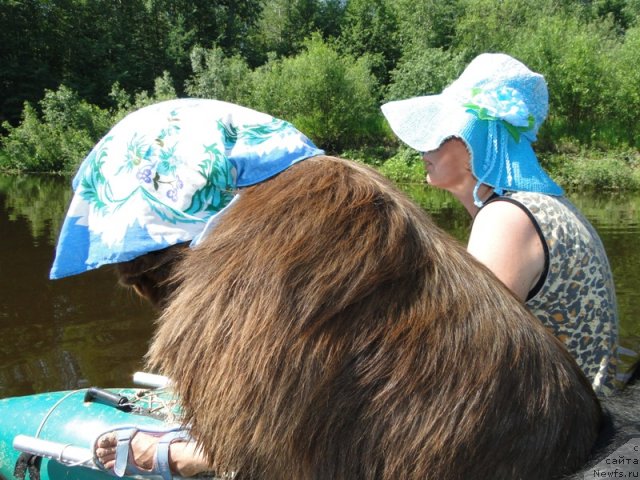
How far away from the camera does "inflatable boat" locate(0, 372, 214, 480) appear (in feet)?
6.44

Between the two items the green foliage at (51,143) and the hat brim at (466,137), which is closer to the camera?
the hat brim at (466,137)

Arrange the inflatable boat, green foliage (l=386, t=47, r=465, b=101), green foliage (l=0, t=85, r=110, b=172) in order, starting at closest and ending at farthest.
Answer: the inflatable boat → green foliage (l=0, t=85, r=110, b=172) → green foliage (l=386, t=47, r=465, b=101)

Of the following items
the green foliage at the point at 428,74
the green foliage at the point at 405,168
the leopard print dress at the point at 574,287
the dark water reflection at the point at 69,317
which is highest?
the leopard print dress at the point at 574,287

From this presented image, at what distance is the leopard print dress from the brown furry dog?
0.65 meters

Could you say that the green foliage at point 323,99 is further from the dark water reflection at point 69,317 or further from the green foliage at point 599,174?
the dark water reflection at point 69,317

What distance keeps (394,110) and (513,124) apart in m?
0.35

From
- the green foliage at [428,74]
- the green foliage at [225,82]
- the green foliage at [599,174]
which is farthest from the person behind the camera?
the green foliage at [225,82]

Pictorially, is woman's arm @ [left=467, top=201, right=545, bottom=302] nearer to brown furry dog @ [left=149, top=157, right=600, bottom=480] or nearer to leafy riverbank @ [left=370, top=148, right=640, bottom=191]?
brown furry dog @ [left=149, top=157, right=600, bottom=480]

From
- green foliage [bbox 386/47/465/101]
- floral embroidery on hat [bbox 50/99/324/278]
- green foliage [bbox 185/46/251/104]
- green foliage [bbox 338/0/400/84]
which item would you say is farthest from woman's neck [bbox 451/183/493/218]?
green foliage [bbox 338/0/400/84]

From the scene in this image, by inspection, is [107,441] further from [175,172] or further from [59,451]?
[175,172]

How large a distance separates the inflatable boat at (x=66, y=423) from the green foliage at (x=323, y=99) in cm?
2740

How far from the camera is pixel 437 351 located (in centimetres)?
92

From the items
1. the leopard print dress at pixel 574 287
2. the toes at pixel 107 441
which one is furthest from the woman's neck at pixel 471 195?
the toes at pixel 107 441

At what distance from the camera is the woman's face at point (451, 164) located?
5.96 ft
